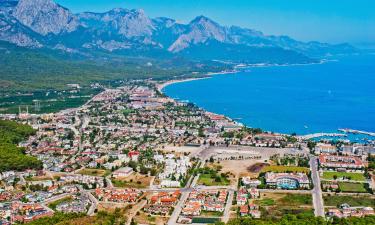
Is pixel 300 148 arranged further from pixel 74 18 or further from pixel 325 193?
pixel 74 18

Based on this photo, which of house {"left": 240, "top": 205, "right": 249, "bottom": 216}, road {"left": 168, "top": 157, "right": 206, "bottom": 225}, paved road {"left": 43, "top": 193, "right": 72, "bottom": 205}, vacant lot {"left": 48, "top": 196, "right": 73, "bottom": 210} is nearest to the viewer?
road {"left": 168, "top": 157, "right": 206, "bottom": 225}

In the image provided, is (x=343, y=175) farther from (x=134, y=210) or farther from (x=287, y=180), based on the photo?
(x=134, y=210)

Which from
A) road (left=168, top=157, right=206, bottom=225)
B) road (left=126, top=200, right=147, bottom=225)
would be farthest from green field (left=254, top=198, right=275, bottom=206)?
road (left=126, top=200, right=147, bottom=225)

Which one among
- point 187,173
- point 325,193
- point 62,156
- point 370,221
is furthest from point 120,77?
point 370,221

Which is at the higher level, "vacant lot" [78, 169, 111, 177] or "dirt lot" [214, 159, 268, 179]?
"dirt lot" [214, 159, 268, 179]

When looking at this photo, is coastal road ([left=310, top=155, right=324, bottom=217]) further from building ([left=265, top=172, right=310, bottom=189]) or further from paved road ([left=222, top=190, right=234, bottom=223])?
paved road ([left=222, top=190, right=234, bottom=223])
